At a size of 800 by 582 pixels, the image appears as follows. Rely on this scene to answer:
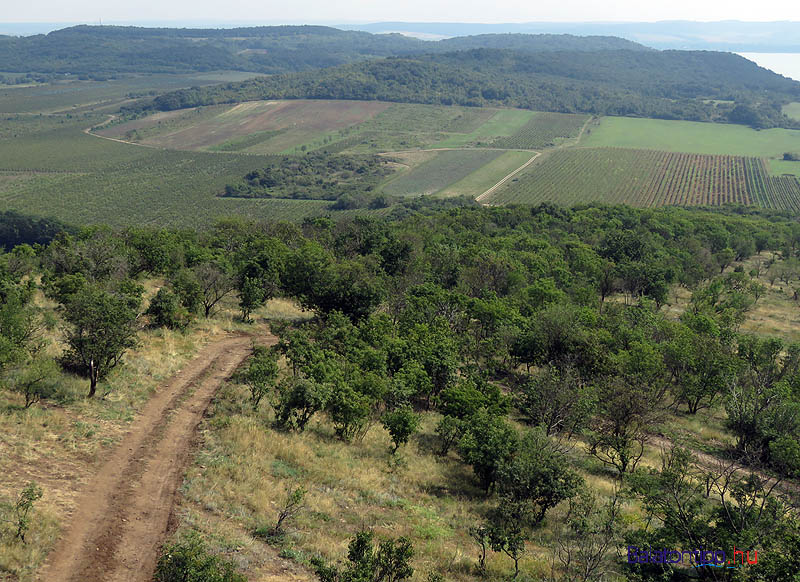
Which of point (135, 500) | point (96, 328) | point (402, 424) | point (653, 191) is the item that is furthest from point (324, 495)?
point (653, 191)

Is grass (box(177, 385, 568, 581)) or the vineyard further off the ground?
the vineyard

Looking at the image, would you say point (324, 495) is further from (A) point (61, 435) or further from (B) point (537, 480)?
(A) point (61, 435)

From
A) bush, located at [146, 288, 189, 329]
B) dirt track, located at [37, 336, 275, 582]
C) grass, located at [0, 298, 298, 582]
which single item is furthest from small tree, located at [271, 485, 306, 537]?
bush, located at [146, 288, 189, 329]

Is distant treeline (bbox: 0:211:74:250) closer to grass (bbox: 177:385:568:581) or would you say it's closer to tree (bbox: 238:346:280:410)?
tree (bbox: 238:346:280:410)

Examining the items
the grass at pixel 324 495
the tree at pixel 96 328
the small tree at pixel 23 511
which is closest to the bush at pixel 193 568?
the grass at pixel 324 495

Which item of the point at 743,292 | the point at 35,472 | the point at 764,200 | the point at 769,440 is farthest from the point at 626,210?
the point at 35,472

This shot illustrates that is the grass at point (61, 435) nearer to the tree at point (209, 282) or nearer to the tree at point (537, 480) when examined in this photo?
the tree at point (209, 282)

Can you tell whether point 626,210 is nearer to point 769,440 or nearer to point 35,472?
point 769,440
